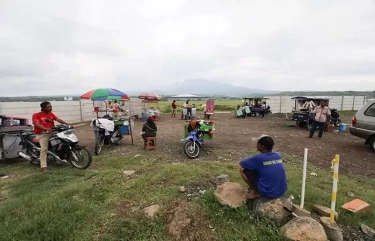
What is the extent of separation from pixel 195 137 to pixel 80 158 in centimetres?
305

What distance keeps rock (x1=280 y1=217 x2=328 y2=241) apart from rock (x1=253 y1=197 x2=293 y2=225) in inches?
9.4

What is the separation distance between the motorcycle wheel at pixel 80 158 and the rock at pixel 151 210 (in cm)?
301

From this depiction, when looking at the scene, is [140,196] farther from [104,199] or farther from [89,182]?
[89,182]

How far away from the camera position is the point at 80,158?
5750mm

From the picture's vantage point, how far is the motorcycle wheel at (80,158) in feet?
18.6

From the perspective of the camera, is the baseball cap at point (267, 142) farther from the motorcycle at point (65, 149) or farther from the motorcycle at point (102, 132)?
the motorcycle at point (102, 132)

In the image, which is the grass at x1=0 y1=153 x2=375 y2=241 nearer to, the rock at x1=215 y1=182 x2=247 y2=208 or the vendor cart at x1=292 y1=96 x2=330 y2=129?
the rock at x1=215 y1=182 x2=247 y2=208

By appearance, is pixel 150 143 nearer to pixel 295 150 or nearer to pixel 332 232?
pixel 295 150

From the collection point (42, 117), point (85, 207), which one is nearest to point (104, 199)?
point (85, 207)

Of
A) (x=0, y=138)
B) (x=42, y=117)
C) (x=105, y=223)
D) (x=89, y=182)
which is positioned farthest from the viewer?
(x=0, y=138)

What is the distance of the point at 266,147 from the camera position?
3195mm

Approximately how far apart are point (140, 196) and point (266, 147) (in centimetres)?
210

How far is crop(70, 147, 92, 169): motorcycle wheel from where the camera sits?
18.6 feet

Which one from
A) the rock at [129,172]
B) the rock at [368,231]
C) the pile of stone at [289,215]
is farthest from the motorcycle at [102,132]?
the rock at [368,231]
